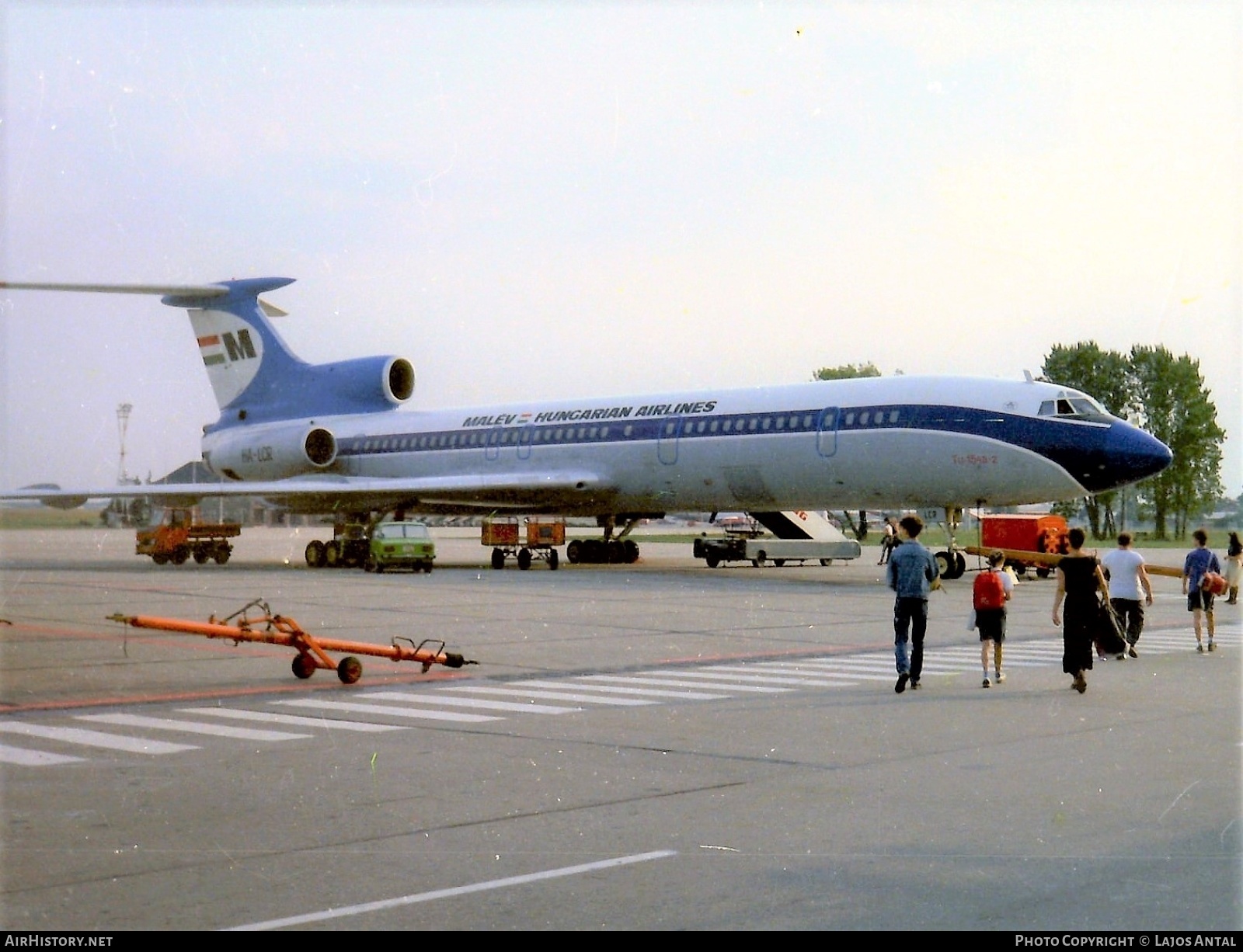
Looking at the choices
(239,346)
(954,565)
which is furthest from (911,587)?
(239,346)

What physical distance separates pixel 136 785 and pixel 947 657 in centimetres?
1095

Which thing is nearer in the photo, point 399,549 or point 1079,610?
point 1079,610

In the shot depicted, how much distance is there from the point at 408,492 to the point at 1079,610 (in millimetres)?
28602

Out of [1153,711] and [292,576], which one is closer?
[1153,711]

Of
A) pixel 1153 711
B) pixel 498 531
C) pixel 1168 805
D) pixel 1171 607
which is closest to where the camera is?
pixel 1168 805

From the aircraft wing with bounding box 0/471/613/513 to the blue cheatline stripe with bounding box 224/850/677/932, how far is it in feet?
105

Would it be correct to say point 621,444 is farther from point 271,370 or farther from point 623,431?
point 271,370

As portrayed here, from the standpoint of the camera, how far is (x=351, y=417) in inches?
1827

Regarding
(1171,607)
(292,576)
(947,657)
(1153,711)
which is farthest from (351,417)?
(1153,711)

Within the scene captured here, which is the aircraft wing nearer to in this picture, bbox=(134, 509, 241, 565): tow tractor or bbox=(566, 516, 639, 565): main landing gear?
bbox=(134, 509, 241, 565): tow tractor

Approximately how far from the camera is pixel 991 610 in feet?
48.1

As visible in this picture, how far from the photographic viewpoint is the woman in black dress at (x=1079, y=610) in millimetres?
14070

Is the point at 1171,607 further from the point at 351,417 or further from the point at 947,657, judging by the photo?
the point at 351,417

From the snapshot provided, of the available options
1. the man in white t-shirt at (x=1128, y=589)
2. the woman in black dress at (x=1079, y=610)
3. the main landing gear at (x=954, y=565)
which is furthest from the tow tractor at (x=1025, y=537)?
the woman in black dress at (x=1079, y=610)
